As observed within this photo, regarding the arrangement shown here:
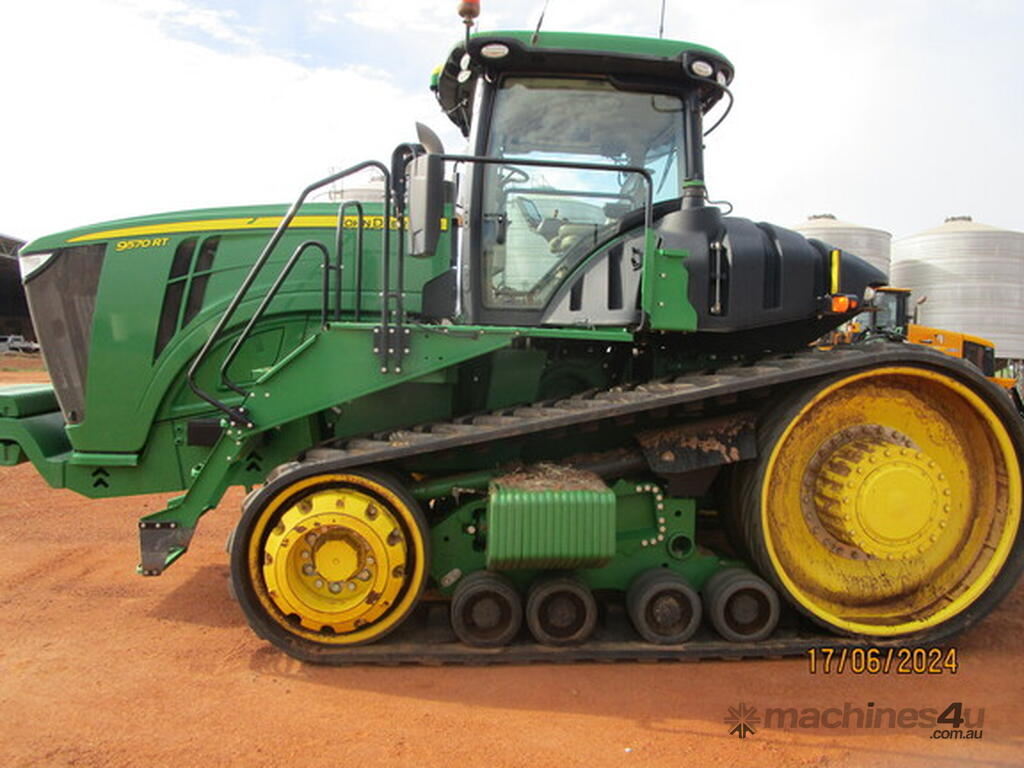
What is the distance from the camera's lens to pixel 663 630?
3.55 metres

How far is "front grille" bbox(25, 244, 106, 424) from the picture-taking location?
13.9 feet

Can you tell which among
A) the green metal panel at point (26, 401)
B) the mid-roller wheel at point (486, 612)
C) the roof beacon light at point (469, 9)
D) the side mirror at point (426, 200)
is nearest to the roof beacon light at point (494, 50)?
the roof beacon light at point (469, 9)

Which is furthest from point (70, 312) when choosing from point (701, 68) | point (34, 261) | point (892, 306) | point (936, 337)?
point (892, 306)

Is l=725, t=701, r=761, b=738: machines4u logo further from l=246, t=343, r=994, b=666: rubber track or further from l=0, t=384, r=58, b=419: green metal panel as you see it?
l=0, t=384, r=58, b=419: green metal panel

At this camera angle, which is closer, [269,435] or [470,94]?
[269,435]

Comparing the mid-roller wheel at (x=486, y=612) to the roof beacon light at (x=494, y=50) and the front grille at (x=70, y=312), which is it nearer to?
the front grille at (x=70, y=312)

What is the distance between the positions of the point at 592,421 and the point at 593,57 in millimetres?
2072

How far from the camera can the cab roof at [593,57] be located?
12.6 feet

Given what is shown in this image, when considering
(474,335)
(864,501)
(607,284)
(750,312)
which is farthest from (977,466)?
(474,335)

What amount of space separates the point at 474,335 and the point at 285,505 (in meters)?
1.29

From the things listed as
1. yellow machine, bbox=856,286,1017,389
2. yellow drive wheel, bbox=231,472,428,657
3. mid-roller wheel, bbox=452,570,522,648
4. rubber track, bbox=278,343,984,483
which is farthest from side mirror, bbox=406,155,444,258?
yellow machine, bbox=856,286,1017,389

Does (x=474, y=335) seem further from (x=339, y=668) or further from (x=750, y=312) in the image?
(x=339, y=668)

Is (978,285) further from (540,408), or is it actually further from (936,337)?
(540,408)

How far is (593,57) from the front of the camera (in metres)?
3.90
